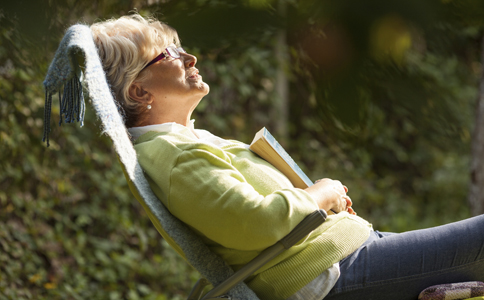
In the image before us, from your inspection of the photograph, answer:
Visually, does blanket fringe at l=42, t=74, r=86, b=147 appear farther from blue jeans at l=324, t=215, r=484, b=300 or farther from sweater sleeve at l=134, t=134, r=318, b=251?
blue jeans at l=324, t=215, r=484, b=300

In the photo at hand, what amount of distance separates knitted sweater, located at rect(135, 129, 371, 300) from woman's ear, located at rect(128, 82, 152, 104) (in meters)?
0.26

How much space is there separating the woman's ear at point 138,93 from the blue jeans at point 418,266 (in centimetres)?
91

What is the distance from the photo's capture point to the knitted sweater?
1.34 metres

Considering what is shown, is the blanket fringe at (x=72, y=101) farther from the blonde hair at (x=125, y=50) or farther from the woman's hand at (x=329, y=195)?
the woman's hand at (x=329, y=195)

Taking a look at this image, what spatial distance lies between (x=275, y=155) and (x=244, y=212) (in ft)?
1.24

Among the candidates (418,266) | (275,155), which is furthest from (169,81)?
(418,266)

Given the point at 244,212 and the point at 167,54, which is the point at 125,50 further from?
the point at 244,212

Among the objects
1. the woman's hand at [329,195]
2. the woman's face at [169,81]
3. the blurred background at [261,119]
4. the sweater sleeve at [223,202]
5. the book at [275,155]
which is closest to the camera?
the blurred background at [261,119]

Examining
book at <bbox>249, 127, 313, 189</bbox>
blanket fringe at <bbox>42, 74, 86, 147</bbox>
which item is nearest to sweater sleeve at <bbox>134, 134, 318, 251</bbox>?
book at <bbox>249, 127, 313, 189</bbox>

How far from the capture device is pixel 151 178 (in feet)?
4.91

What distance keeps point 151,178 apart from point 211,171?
0.69ft

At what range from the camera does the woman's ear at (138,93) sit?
1.77 meters

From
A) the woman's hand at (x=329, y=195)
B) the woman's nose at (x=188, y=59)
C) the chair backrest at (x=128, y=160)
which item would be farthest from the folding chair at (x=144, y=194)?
the woman's nose at (x=188, y=59)

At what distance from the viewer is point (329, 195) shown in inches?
60.7
